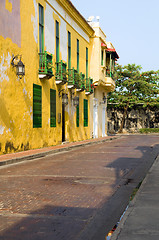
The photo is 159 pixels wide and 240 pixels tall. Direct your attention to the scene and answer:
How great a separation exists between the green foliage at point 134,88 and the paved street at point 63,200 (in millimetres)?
35776

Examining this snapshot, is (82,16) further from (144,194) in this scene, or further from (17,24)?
(144,194)

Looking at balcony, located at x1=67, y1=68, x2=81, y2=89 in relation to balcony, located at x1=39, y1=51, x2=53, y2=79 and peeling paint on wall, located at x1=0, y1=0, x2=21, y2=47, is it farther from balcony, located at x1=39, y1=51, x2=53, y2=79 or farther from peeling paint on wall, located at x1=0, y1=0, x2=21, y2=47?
peeling paint on wall, located at x1=0, y1=0, x2=21, y2=47

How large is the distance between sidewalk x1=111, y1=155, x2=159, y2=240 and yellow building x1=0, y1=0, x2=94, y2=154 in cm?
978

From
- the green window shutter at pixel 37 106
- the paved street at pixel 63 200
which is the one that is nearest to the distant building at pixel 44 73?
the green window shutter at pixel 37 106

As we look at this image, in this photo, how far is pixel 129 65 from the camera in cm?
4722

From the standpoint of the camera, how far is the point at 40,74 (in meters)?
19.7

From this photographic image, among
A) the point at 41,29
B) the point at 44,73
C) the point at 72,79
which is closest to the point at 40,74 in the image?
the point at 44,73

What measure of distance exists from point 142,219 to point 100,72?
28.3 meters

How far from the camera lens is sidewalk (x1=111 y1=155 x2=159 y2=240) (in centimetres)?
431

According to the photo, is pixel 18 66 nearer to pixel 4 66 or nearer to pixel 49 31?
pixel 4 66

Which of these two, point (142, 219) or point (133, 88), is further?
point (133, 88)

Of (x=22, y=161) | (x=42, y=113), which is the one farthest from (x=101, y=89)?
(x=22, y=161)

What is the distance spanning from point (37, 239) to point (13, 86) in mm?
12549

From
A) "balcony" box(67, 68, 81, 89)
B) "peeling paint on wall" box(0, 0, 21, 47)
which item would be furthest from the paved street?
"balcony" box(67, 68, 81, 89)
